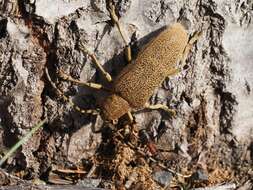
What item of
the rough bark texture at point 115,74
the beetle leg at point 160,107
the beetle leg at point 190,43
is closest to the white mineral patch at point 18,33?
the rough bark texture at point 115,74

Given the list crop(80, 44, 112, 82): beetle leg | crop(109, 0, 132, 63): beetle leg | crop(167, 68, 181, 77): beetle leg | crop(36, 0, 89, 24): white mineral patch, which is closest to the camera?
crop(36, 0, 89, 24): white mineral patch

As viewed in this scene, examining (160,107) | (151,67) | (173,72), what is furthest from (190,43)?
(160,107)

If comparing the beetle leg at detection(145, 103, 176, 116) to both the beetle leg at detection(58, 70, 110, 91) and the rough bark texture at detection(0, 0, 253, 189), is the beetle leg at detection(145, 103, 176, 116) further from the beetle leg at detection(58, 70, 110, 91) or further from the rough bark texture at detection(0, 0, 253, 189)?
the beetle leg at detection(58, 70, 110, 91)

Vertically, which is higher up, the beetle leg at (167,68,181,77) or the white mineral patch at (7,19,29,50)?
the white mineral patch at (7,19,29,50)

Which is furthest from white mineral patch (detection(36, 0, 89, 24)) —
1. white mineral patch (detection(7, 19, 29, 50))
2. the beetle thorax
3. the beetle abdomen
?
the beetle thorax

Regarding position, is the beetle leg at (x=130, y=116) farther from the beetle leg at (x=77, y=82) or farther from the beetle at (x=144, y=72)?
the beetle leg at (x=77, y=82)

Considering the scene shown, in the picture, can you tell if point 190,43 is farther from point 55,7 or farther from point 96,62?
point 55,7
